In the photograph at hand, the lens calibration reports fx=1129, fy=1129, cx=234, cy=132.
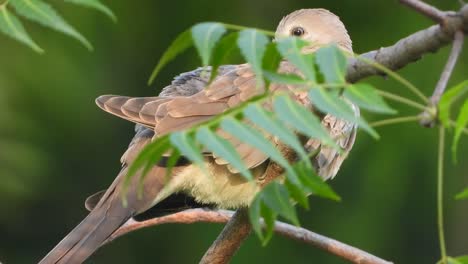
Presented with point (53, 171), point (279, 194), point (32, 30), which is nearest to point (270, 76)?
point (279, 194)

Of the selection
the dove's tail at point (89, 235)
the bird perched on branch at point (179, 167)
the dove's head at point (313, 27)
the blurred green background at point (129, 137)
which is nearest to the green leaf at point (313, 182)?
the bird perched on branch at point (179, 167)

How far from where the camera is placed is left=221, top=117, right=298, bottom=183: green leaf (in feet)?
5.85

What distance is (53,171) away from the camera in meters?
7.19

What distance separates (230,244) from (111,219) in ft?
1.13

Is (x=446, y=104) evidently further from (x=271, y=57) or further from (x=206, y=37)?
(x=206, y=37)

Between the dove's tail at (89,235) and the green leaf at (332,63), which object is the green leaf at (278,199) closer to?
the green leaf at (332,63)

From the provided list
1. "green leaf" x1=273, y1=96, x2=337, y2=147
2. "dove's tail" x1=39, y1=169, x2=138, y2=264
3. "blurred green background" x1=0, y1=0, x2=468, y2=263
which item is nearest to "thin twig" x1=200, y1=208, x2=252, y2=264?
"dove's tail" x1=39, y1=169, x2=138, y2=264

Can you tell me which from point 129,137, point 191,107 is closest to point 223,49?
point 191,107

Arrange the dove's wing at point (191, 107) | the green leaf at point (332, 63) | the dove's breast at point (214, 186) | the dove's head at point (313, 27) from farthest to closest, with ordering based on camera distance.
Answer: the dove's head at point (313, 27), the dove's breast at point (214, 186), the dove's wing at point (191, 107), the green leaf at point (332, 63)

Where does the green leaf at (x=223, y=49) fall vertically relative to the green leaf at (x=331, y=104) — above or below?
above

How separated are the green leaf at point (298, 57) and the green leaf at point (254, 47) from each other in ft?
0.12

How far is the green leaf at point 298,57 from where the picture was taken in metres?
1.91

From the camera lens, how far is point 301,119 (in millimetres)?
1840

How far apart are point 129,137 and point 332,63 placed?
209 inches
